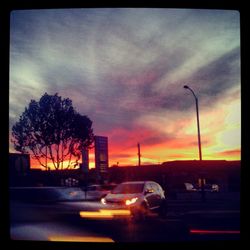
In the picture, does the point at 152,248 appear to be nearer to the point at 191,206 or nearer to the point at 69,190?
the point at 69,190

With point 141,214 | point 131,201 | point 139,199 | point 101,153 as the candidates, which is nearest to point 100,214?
point 101,153

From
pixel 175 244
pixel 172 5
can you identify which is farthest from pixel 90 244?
pixel 172 5

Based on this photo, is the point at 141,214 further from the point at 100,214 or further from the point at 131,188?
the point at 100,214

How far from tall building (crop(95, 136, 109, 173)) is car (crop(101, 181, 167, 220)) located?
4.68 ft

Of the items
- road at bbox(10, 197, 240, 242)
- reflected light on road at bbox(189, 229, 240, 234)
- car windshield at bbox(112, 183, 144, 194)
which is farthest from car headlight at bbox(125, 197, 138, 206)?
reflected light on road at bbox(189, 229, 240, 234)

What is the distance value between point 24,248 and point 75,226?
999 millimetres

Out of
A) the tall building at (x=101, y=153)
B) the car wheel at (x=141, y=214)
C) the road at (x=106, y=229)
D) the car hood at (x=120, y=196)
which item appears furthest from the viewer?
the car wheel at (x=141, y=214)

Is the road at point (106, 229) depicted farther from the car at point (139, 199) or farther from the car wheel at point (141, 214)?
the car at point (139, 199)

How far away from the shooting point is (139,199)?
23.9 feet

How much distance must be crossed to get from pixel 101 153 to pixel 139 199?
115 inches

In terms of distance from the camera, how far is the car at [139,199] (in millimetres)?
6459

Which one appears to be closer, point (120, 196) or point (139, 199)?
point (120, 196)

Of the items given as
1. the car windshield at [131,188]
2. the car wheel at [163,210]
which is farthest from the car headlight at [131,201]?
the car wheel at [163,210]

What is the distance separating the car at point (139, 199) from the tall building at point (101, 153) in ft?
4.68
